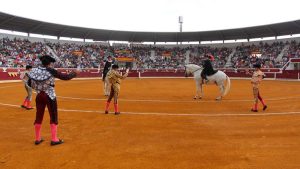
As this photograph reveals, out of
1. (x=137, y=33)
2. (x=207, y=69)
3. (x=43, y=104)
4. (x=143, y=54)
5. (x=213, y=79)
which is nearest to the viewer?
(x=43, y=104)

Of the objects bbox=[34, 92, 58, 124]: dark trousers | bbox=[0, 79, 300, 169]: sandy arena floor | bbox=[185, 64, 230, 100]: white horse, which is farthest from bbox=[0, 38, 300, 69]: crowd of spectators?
bbox=[34, 92, 58, 124]: dark trousers

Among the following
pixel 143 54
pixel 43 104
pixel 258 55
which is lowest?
pixel 43 104

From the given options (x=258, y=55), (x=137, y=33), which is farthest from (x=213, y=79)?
(x=137, y=33)

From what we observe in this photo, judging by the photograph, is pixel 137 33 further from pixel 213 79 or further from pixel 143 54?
pixel 213 79

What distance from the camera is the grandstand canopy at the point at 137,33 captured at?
38.0 metres

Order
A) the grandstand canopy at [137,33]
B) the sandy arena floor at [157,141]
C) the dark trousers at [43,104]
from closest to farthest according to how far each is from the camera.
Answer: the sandy arena floor at [157,141] < the dark trousers at [43,104] < the grandstand canopy at [137,33]

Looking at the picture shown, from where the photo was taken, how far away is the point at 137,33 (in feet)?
166

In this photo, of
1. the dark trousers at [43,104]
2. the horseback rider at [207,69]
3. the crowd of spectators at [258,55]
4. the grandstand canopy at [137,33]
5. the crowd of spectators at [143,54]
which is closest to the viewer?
the dark trousers at [43,104]

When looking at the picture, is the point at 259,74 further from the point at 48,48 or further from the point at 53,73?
the point at 48,48

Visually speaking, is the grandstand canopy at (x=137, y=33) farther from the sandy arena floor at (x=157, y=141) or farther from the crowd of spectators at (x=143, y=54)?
the sandy arena floor at (x=157, y=141)

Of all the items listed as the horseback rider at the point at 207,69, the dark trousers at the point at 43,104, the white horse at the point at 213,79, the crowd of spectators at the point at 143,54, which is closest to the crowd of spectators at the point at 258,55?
the crowd of spectators at the point at 143,54

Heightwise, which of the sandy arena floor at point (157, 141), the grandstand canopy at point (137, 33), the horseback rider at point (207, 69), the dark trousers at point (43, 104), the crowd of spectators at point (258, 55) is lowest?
the sandy arena floor at point (157, 141)

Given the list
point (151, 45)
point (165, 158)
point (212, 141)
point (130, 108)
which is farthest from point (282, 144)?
point (151, 45)

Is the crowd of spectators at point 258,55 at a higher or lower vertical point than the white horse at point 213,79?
higher
